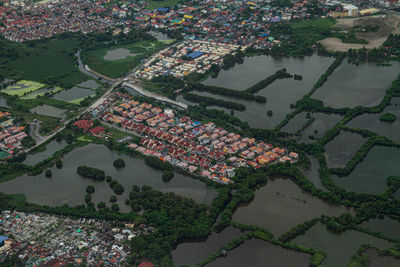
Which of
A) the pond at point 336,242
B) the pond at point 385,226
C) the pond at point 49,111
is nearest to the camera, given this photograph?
the pond at point 336,242

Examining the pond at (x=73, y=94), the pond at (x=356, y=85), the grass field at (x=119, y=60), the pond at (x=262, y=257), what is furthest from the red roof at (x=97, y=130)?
the pond at (x=356, y=85)

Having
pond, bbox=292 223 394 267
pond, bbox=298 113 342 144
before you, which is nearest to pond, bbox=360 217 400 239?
pond, bbox=292 223 394 267

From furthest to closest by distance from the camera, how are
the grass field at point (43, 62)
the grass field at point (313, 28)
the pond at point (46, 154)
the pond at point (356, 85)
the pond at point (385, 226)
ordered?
the grass field at point (313, 28)
the grass field at point (43, 62)
the pond at point (356, 85)
the pond at point (46, 154)
the pond at point (385, 226)

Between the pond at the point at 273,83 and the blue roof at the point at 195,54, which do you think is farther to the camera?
the blue roof at the point at 195,54

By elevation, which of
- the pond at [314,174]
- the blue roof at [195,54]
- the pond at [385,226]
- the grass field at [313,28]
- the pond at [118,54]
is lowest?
the pond at [385,226]

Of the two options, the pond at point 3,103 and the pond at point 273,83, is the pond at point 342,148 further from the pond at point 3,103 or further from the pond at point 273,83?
the pond at point 3,103

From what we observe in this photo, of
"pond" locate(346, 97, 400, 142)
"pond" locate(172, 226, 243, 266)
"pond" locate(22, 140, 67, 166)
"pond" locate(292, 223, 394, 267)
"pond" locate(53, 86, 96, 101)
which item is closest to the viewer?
"pond" locate(292, 223, 394, 267)

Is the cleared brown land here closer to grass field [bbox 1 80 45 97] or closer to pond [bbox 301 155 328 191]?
pond [bbox 301 155 328 191]
